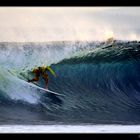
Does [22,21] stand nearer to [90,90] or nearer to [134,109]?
[90,90]

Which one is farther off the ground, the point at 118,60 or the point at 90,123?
the point at 118,60

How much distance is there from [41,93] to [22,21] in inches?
20.8

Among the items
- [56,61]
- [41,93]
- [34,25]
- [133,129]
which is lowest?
[133,129]

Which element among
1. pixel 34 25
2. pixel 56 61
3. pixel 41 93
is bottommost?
pixel 41 93

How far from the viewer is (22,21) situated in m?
2.53

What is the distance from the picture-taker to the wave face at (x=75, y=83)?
252 centimetres

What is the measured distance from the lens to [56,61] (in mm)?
2561

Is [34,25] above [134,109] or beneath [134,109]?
above

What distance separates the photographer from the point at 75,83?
2547mm

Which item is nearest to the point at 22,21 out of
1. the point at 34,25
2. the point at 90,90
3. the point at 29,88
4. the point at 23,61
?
the point at 34,25

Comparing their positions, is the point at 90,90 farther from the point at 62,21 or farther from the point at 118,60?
the point at 62,21

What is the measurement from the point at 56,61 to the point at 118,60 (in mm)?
445

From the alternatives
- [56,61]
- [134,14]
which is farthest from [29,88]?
[134,14]

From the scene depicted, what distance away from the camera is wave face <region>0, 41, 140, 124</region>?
8.25ft
